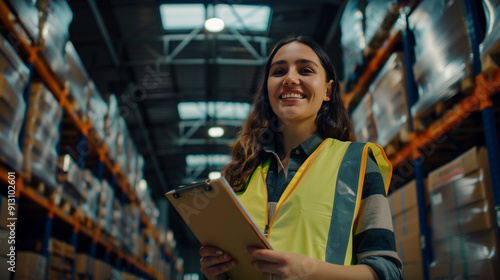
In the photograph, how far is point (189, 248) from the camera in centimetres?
3162

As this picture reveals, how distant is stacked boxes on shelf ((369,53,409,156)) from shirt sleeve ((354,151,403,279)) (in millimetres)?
2966

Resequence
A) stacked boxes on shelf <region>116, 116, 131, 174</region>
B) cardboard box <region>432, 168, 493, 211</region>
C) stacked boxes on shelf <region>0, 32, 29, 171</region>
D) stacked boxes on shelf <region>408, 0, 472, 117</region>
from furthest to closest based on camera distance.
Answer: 1. stacked boxes on shelf <region>116, 116, 131, 174</region>
2. stacked boxes on shelf <region>0, 32, 29, 171</region>
3. stacked boxes on shelf <region>408, 0, 472, 117</region>
4. cardboard box <region>432, 168, 493, 211</region>

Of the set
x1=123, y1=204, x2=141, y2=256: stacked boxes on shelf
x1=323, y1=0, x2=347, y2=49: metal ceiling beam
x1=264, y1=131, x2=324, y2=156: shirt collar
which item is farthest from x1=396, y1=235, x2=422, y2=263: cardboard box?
x1=123, y1=204, x2=141, y2=256: stacked boxes on shelf

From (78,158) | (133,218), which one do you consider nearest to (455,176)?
(78,158)

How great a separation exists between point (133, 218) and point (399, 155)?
7635 millimetres

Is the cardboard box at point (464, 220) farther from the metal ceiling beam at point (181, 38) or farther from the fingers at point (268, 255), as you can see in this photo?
the metal ceiling beam at point (181, 38)

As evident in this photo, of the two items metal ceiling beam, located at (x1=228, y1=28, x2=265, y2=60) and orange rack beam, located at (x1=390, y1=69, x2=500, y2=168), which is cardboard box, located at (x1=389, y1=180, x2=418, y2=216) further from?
metal ceiling beam, located at (x1=228, y1=28, x2=265, y2=60)

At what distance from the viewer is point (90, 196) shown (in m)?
6.80

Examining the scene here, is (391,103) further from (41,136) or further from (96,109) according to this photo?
(96,109)

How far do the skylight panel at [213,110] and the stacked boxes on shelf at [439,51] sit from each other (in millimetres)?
9311

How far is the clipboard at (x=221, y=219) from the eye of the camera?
48.1 inches

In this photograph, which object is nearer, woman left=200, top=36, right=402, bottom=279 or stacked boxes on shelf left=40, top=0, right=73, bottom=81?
woman left=200, top=36, right=402, bottom=279

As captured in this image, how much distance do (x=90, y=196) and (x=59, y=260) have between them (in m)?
1.27

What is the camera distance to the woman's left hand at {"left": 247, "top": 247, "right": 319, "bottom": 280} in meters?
1.20
